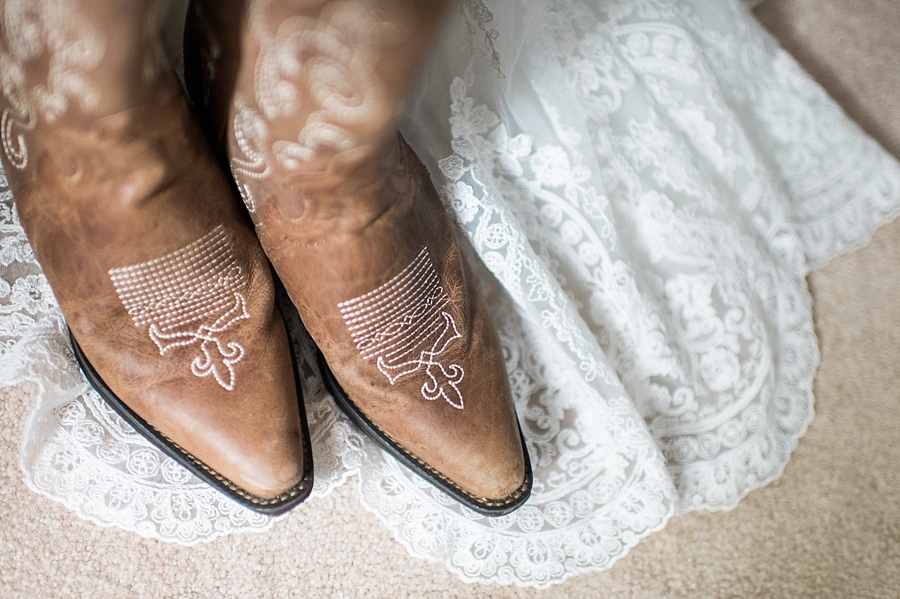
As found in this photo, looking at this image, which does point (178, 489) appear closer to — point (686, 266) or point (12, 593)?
point (12, 593)

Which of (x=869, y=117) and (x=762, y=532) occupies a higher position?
(x=869, y=117)

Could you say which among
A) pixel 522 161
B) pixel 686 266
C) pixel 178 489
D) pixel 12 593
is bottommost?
pixel 12 593

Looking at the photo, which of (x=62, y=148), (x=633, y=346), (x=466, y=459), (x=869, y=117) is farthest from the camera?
(x=869, y=117)

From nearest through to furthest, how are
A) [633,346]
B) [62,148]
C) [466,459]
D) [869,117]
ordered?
[62,148] → [466,459] → [633,346] → [869,117]

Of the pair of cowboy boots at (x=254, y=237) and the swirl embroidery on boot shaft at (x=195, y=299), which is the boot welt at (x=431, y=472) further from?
the swirl embroidery on boot shaft at (x=195, y=299)

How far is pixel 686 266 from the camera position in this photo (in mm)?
674

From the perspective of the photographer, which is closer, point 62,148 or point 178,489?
point 62,148

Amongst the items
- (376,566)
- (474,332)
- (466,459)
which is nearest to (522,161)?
(474,332)

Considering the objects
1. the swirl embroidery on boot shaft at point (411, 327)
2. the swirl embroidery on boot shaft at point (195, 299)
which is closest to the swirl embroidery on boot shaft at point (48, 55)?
the swirl embroidery on boot shaft at point (195, 299)

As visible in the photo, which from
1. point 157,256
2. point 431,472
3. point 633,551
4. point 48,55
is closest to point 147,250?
point 157,256

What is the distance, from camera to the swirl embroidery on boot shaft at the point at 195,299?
456mm

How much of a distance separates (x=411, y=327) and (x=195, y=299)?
0.17 meters

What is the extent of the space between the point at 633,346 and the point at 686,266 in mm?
110

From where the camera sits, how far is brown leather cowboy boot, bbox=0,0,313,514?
1.20ft
